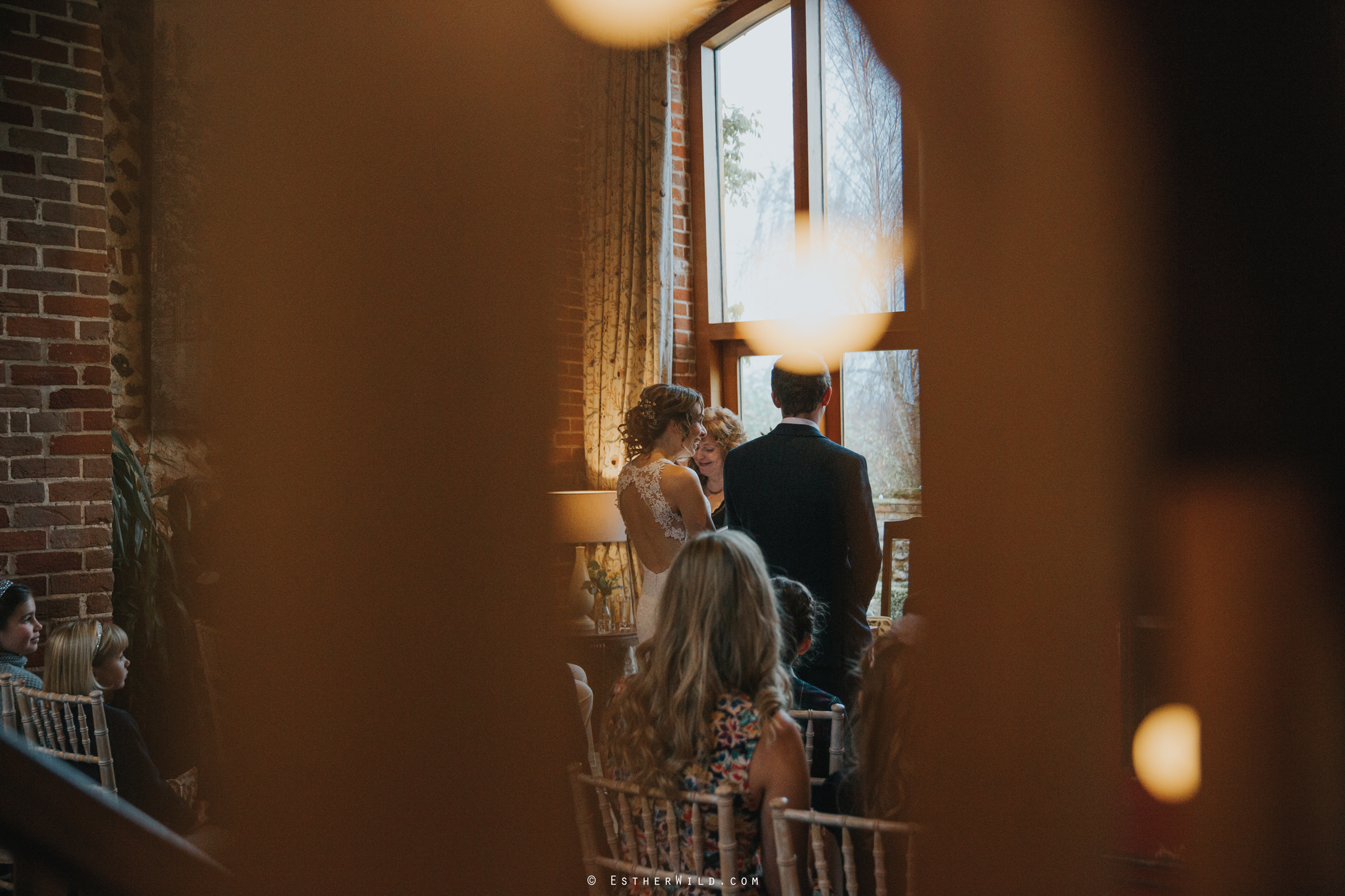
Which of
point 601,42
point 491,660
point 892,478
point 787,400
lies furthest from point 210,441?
point 892,478

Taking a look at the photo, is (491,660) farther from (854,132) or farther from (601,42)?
(854,132)

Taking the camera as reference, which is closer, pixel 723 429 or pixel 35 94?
Result: pixel 35 94

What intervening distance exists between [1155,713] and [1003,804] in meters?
0.09

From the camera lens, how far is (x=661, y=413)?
329 cm

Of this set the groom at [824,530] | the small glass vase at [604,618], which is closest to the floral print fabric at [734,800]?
the groom at [824,530]

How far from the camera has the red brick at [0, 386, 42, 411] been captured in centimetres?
272

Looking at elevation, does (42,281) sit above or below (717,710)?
above

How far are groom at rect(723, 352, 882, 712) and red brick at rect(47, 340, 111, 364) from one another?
5.96 ft

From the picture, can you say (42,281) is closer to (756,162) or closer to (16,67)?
(16,67)

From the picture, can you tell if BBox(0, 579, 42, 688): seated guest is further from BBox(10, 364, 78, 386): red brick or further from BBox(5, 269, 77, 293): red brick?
BBox(5, 269, 77, 293): red brick

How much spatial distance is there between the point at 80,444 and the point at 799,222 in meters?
3.32

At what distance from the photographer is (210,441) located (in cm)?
45

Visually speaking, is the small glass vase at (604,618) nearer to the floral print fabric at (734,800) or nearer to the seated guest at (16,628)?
the seated guest at (16,628)

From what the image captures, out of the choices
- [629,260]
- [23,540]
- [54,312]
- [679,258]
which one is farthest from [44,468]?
[679,258]
